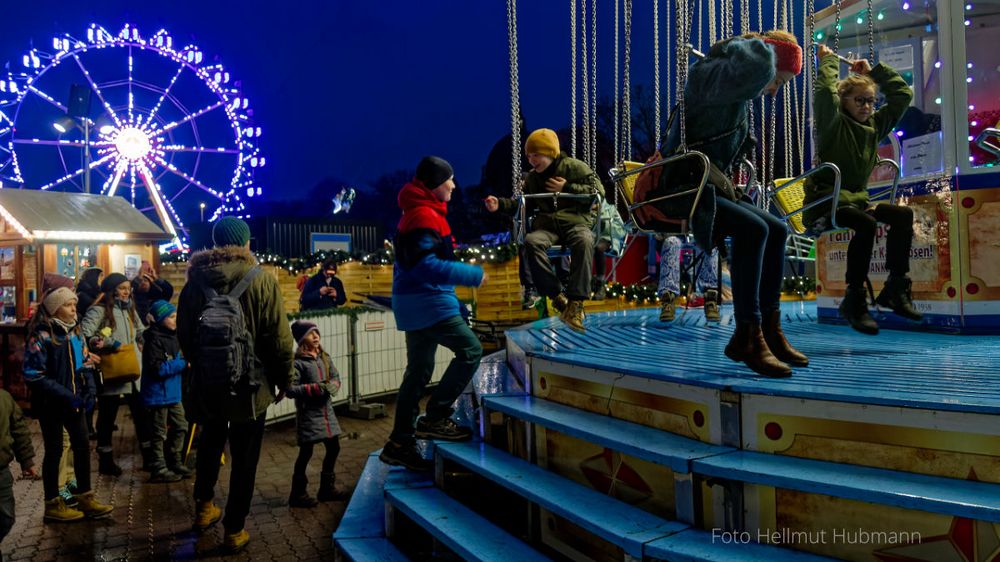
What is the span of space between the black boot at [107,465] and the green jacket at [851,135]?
5768 mm

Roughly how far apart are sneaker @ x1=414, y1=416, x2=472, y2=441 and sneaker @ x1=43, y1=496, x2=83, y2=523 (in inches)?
99.2

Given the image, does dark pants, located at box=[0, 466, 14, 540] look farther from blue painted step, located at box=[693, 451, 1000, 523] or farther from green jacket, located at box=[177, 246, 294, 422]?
blue painted step, located at box=[693, 451, 1000, 523]

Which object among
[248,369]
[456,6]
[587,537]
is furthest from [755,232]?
[456,6]

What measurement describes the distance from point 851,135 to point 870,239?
66cm

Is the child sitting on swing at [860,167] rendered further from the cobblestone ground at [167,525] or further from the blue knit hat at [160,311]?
the blue knit hat at [160,311]

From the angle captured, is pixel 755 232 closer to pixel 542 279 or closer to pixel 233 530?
pixel 542 279

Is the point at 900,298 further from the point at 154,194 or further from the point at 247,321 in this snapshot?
the point at 154,194

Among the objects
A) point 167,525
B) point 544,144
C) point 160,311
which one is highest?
point 544,144

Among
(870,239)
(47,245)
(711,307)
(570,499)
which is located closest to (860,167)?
(870,239)

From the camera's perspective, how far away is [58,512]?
491cm

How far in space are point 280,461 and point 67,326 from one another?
227cm

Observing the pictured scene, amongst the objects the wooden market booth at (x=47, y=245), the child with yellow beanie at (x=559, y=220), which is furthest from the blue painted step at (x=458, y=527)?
the wooden market booth at (x=47, y=245)

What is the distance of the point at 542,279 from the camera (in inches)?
213

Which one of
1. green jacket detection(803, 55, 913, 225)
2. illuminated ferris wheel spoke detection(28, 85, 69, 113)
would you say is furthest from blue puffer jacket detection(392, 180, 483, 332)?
illuminated ferris wheel spoke detection(28, 85, 69, 113)
